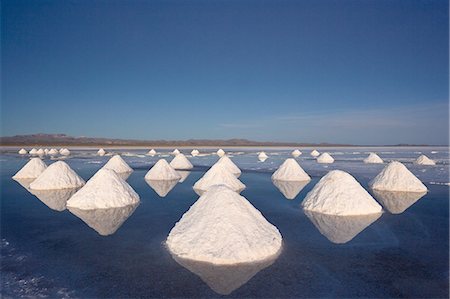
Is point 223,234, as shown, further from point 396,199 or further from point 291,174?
point 291,174

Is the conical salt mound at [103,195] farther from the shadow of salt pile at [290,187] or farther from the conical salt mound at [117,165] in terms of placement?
the conical salt mound at [117,165]

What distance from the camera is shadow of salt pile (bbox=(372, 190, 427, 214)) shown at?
37.5 ft

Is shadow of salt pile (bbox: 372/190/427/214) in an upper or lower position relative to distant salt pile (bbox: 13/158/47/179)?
lower

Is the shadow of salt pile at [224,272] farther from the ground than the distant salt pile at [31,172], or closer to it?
closer to it

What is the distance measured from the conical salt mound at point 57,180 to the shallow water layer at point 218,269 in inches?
164

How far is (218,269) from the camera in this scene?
6.04 meters

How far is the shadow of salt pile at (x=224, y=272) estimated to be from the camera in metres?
5.39

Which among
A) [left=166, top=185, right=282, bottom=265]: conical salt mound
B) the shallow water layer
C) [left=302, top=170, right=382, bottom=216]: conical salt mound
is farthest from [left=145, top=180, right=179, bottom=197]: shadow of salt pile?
[left=166, top=185, right=282, bottom=265]: conical salt mound

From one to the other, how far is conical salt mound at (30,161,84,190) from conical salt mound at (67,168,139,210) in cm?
418

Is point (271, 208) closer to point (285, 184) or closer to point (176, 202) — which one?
point (176, 202)

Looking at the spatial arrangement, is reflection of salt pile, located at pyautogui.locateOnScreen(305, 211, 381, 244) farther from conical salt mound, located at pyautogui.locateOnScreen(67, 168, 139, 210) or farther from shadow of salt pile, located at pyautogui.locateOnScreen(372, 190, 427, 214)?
conical salt mound, located at pyautogui.locateOnScreen(67, 168, 139, 210)

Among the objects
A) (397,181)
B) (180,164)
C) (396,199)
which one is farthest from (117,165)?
(396,199)

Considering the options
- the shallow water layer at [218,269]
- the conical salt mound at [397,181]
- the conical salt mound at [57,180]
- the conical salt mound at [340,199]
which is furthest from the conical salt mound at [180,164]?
the conical salt mound at [340,199]

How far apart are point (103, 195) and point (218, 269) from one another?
6.81m
